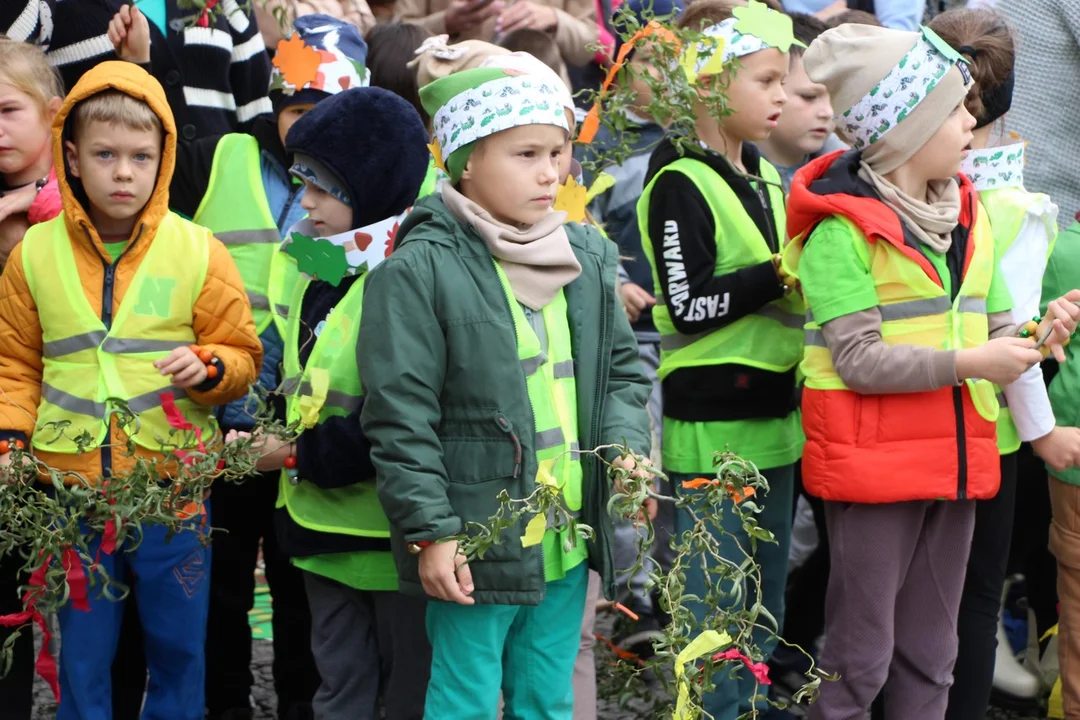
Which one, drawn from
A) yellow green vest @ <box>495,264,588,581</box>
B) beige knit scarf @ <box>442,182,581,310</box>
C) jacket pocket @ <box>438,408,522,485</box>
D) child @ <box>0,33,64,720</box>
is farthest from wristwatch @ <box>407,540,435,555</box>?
child @ <box>0,33,64,720</box>

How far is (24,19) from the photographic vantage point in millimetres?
4816

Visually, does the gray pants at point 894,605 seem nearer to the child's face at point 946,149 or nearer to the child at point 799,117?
the child's face at point 946,149

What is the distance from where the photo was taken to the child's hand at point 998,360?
12.4 ft

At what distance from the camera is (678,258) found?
170 inches

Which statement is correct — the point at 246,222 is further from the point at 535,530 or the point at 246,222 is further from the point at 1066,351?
the point at 1066,351

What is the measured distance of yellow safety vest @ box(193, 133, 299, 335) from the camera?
14.8 ft

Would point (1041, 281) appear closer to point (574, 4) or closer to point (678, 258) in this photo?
point (678, 258)

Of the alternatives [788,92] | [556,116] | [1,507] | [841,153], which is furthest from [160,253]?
[788,92]

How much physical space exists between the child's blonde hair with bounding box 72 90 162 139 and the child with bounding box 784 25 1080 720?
177 centimetres

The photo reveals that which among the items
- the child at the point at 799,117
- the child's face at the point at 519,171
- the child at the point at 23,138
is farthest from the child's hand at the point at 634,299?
the child at the point at 23,138

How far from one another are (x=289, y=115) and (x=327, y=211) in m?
0.83

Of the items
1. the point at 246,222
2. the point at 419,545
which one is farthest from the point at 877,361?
the point at 246,222

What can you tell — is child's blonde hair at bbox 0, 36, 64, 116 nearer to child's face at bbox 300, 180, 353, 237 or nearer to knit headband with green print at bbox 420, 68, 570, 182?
child's face at bbox 300, 180, 353, 237

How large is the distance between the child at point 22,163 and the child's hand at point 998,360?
8.35 feet
